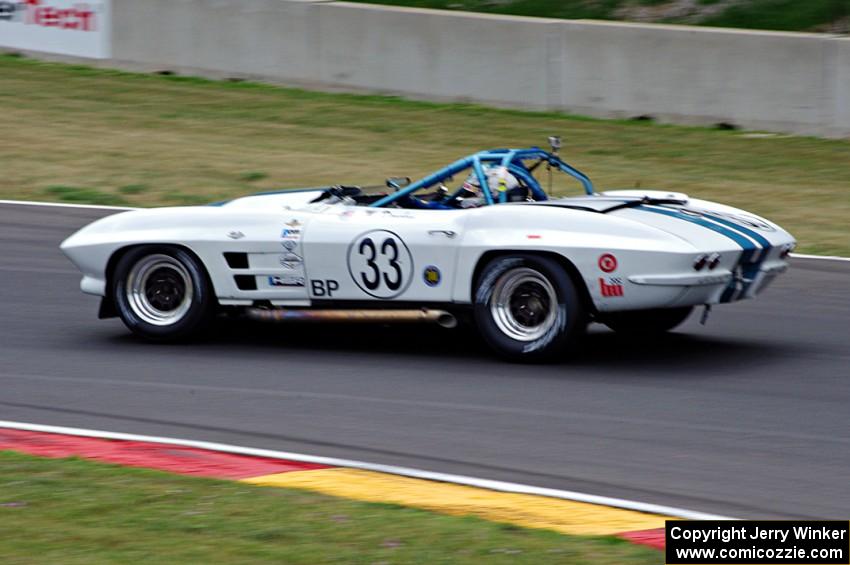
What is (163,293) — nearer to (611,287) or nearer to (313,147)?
(611,287)

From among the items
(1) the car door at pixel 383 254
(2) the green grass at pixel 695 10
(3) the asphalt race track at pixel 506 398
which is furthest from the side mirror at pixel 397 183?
(2) the green grass at pixel 695 10

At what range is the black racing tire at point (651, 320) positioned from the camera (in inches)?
378

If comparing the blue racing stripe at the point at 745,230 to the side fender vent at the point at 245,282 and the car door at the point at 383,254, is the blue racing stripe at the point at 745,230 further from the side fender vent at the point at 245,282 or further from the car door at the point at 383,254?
the side fender vent at the point at 245,282

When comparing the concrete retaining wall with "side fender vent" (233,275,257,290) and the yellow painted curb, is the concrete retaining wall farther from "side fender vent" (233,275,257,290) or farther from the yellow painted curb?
the yellow painted curb

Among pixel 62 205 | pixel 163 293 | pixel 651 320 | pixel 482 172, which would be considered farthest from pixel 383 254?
pixel 62 205

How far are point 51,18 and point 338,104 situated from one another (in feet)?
18.5

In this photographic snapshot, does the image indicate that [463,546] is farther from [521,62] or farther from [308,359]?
[521,62]

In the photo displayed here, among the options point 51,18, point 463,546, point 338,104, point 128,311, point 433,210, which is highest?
point 51,18

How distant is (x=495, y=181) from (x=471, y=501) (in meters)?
3.39

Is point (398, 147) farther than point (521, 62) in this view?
No

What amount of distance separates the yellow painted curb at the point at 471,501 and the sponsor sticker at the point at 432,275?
2.34 metres

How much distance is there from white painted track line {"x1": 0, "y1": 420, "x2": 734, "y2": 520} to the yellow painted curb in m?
0.05

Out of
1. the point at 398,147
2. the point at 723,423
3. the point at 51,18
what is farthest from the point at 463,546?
the point at 51,18

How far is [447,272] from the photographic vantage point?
29.1 ft
